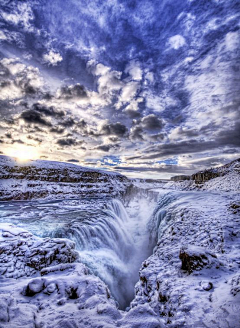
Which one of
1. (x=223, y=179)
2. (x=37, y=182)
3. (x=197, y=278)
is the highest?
(x=223, y=179)

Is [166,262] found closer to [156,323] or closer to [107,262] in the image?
[156,323]

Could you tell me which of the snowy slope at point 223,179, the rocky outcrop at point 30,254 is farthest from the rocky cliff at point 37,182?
the rocky outcrop at point 30,254

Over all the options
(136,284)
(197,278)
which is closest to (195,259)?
(197,278)

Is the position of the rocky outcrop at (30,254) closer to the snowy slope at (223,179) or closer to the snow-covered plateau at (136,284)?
the snow-covered plateau at (136,284)

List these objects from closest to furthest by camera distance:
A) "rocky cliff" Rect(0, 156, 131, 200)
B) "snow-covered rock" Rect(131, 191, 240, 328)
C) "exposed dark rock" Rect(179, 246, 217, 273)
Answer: "snow-covered rock" Rect(131, 191, 240, 328)
"exposed dark rock" Rect(179, 246, 217, 273)
"rocky cliff" Rect(0, 156, 131, 200)

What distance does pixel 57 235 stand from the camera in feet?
28.9

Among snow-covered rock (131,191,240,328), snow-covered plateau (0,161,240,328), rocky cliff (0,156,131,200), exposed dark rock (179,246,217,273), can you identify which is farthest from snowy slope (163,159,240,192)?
rocky cliff (0,156,131,200)

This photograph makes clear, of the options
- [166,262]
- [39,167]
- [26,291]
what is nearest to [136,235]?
[166,262]

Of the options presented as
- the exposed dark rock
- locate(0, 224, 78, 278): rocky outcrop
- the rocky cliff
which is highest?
the rocky cliff

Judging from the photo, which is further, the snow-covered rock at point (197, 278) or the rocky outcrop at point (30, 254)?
the rocky outcrop at point (30, 254)

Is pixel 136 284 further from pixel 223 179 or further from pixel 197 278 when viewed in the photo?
pixel 223 179

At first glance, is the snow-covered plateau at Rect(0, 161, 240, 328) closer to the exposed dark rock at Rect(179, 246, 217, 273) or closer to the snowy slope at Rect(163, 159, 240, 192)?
the exposed dark rock at Rect(179, 246, 217, 273)

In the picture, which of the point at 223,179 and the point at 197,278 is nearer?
the point at 197,278

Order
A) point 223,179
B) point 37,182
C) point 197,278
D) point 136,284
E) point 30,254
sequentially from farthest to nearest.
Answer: point 37,182
point 223,179
point 30,254
point 136,284
point 197,278
